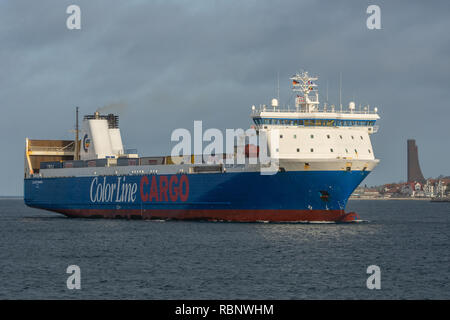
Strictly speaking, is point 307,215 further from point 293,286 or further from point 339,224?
point 293,286

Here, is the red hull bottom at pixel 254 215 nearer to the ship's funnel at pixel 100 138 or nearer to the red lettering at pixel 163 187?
the red lettering at pixel 163 187

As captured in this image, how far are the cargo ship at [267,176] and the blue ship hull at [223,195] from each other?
66 mm

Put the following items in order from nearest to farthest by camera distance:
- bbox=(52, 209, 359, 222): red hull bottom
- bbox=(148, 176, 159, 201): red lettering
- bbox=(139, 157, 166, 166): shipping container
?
1. bbox=(52, 209, 359, 222): red hull bottom
2. bbox=(148, 176, 159, 201): red lettering
3. bbox=(139, 157, 166, 166): shipping container

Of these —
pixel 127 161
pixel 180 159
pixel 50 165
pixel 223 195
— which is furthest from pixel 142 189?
pixel 50 165

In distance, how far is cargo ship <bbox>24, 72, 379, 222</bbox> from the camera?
48875 mm

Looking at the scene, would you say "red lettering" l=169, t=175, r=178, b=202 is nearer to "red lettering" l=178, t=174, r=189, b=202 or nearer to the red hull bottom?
"red lettering" l=178, t=174, r=189, b=202

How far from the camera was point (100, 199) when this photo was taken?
2499 inches

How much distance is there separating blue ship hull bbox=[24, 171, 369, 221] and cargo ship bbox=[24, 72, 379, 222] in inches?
2.6

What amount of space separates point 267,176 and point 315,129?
4811 millimetres

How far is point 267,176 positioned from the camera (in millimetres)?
49188

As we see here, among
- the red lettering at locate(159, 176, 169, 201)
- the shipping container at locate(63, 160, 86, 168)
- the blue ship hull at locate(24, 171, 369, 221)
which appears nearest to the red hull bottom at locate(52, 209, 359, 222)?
the blue ship hull at locate(24, 171, 369, 221)

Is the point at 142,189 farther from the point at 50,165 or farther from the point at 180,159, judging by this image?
the point at 50,165
